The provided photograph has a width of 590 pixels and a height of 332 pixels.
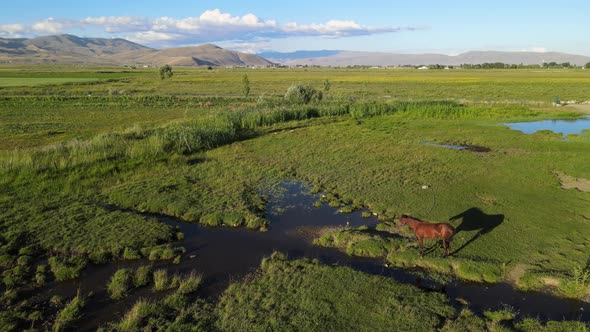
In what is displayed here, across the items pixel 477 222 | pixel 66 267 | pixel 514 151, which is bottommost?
pixel 66 267

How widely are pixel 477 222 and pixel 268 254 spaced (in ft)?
23.9

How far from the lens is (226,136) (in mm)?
25703

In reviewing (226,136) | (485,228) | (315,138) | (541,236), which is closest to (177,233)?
(485,228)

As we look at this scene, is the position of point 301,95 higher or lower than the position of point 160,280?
higher

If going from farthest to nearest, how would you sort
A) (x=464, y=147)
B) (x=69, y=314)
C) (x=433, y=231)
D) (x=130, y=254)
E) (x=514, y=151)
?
1. (x=464, y=147)
2. (x=514, y=151)
3. (x=130, y=254)
4. (x=433, y=231)
5. (x=69, y=314)

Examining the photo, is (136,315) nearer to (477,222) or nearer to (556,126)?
(477,222)

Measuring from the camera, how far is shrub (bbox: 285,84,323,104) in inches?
1678

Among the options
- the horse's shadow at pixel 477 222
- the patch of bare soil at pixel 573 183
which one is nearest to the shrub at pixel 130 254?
the horse's shadow at pixel 477 222

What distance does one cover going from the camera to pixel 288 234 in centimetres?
1240

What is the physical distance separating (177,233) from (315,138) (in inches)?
649

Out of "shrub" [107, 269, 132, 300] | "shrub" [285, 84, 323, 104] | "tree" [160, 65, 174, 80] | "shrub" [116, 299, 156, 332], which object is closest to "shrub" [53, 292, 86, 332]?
"shrub" [107, 269, 132, 300]

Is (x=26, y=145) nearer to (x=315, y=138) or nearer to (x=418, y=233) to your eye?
(x=315, y=138)

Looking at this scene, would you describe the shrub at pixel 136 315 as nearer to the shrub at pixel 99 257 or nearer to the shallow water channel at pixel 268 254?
the shallow water channel at pixel 268 254

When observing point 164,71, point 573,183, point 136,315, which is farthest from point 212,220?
point 164,71
